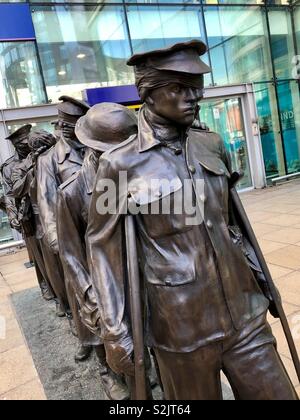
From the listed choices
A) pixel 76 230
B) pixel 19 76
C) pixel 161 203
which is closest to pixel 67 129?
pixel 76 230

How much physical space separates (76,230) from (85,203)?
19cm

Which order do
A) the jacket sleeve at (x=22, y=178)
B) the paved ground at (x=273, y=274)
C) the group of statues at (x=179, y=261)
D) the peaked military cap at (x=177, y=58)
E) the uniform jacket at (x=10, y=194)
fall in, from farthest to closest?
1. the uniform jacket at (x=10, y=194)
2. the jacket sleeve at (x=22, y=178)
3. the paved ground at (x=273, y=274)
4. the group of statues at (x=179, y=261)
5. the peaked military cap at (x=177, y=58)

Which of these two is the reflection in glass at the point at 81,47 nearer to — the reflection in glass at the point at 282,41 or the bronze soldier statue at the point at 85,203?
the reflection in glass at the point at 282,41

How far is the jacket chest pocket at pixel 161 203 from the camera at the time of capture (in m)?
1.70

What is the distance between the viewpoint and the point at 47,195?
12.4 feet

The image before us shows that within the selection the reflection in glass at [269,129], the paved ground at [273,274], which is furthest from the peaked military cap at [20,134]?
the reflection in glass at [269,129]

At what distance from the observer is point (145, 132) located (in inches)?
69.6

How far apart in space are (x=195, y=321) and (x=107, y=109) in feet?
4.36

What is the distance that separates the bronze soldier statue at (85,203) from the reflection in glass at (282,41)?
11.8 meters

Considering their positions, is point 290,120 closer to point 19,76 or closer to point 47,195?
point 19,76

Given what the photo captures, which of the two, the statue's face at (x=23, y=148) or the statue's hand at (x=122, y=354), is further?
the statue's face at (x=23, y=148)

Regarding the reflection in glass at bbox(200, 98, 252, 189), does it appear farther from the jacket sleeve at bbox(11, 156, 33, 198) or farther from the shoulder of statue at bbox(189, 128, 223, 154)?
the shoulder of statue at bbox(189, 128, 223, 154)

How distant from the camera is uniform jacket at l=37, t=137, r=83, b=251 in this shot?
360 centimetres
